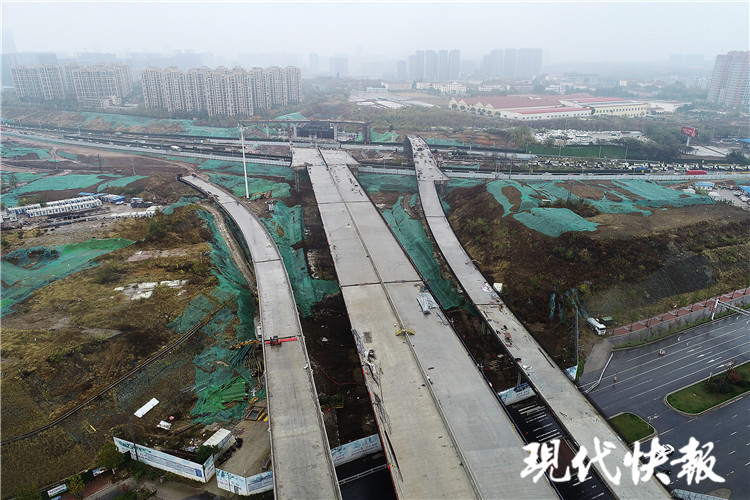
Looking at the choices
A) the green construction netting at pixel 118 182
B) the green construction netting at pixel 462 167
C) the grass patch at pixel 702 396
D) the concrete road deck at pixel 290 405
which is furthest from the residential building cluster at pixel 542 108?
the concrete road deck at pixel 290 405

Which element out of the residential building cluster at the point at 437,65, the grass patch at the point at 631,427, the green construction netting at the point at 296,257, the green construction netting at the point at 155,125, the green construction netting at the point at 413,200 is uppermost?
the residential building cluster at the point at 437,65

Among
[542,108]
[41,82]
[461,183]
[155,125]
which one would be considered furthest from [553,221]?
[41,82]

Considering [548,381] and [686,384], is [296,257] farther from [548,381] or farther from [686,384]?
[686,384]

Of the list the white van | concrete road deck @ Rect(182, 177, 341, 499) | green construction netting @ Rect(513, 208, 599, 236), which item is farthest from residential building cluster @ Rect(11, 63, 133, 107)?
the white van

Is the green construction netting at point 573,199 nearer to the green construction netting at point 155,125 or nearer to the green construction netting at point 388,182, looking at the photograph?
the green construction netting at point 388,182

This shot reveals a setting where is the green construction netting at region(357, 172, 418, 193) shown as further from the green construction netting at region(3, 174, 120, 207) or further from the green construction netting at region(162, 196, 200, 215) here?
the green construction netting at region(3, 174, 120, 207)
